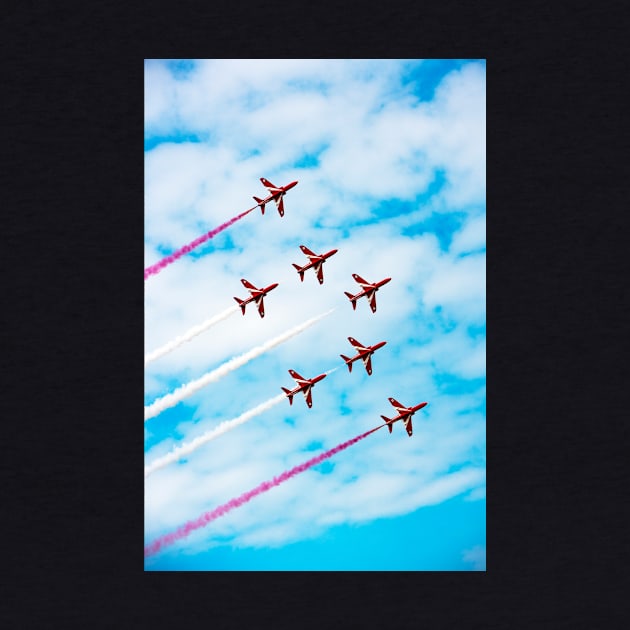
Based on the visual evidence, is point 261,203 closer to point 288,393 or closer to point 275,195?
point 275,195

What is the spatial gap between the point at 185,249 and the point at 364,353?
10455 millimetres

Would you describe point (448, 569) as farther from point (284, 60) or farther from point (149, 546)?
point (284, 60)

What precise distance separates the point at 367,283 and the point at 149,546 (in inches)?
642

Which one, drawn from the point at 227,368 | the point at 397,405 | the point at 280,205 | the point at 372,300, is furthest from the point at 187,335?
the point at 397,405

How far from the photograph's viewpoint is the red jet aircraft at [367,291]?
188ft

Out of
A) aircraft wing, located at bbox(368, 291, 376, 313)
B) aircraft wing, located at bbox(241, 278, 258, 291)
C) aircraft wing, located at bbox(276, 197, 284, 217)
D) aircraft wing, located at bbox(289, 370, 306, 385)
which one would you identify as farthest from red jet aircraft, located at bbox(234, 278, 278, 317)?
aircraft wing, located at bbox(368, 291, 376, 313)

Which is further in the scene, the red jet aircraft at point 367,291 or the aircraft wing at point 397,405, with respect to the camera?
the red jet aircraft at point 367,291

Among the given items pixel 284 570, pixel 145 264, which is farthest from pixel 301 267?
pixel 284 570

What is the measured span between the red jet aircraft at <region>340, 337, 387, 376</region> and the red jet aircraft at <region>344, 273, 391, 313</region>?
5.71 ft

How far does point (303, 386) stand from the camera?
5691cm

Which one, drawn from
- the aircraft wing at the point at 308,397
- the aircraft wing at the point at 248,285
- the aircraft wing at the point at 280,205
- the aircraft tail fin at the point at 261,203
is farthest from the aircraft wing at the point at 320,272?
the aircraft wing at the point at 308,397

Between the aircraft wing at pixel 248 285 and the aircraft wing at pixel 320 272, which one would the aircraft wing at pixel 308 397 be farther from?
the aircraft wing at pixel 248 285

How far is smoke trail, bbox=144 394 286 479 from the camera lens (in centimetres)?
5153

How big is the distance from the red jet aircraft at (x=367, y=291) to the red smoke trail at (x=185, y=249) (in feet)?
20.5
